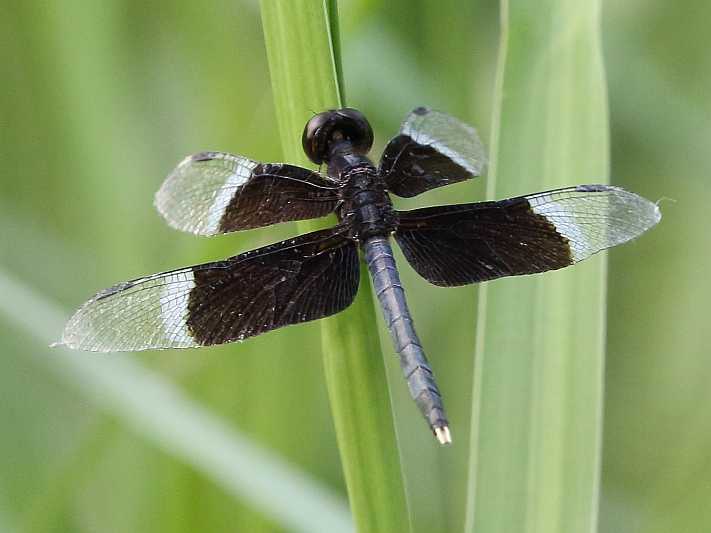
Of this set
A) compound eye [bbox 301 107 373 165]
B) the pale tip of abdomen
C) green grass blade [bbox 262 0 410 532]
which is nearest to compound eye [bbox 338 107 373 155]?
compound eye [bbox 301 107 373 165]

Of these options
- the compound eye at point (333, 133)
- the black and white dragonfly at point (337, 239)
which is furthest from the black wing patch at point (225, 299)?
the compound eye at point (333, 133)

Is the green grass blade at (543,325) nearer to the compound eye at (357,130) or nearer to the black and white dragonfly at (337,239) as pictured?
the black and white dragonfly at (337,239)

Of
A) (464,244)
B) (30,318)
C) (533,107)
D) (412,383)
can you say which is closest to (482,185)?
(464,244)

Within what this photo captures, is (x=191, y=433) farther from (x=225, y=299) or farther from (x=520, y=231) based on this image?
(x=520, y=231)

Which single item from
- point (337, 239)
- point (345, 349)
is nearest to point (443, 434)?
point (345, 349)

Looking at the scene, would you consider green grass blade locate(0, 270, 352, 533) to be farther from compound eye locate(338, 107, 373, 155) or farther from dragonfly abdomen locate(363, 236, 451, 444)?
compound eye locate(338, 107, 373, 155)

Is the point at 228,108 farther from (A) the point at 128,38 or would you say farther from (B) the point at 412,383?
(B) the point at 412,383

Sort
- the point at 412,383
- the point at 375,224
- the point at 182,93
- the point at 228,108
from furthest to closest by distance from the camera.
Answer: the point at 182,93
the point at 228,108
the point at 375,224
the point at 412,383
